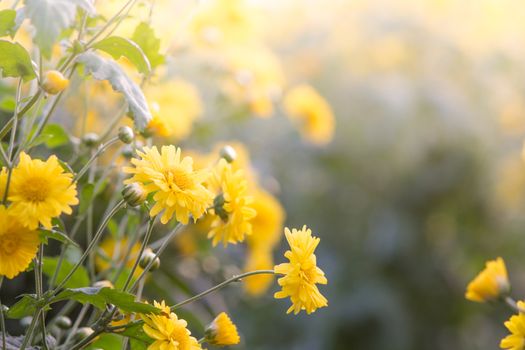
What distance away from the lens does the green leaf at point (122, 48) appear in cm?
65

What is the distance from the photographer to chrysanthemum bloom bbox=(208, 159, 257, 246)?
72 cm

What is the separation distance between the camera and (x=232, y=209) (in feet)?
2.36

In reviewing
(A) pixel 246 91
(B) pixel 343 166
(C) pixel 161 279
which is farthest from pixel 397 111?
(C) pixel 161 279

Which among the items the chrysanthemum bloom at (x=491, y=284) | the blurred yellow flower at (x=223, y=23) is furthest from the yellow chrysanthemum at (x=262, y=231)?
the chrysanthemum bloom at (x=491, y=284)

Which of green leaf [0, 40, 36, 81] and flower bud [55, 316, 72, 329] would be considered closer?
green leaf [0, 40, 36, 81]

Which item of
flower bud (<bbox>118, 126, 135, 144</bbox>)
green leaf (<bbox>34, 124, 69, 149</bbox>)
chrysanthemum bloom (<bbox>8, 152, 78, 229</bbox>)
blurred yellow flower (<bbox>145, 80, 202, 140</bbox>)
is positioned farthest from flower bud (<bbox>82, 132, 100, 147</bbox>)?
blurred yellow flower (<bbox>145, 80, 202, 140</bbox>)

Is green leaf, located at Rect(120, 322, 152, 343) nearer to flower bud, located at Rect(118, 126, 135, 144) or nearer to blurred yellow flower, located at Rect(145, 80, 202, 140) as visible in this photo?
flower bud, located at Rect(118, 126, 135, 144)

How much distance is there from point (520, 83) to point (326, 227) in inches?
33.3

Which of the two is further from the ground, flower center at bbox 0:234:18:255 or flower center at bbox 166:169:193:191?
flower center at bbox 166:169:193:191

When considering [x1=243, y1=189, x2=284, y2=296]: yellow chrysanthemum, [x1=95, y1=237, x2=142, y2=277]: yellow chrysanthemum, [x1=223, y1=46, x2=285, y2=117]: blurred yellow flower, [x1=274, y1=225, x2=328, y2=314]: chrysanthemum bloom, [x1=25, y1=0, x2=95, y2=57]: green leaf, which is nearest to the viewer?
[x1=25, y1=0, x2=95, y2=57]: green leaf

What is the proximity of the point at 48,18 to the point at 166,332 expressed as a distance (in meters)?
0.25

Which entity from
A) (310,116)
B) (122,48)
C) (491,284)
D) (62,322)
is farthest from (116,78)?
(310,116)

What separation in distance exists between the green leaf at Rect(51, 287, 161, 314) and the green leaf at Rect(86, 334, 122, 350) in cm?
11

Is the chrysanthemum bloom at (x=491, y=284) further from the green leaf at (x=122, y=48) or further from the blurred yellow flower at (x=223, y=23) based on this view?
the blurred yellow flower at (x=223, y=23)
